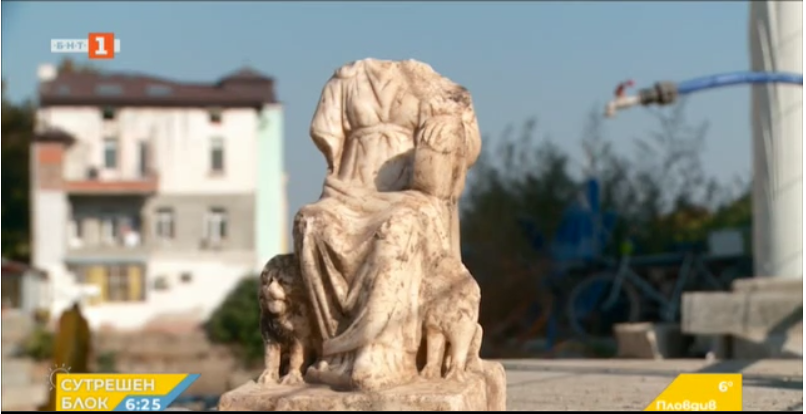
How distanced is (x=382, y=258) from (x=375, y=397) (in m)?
0.69

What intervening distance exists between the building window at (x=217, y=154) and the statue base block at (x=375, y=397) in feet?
98.4

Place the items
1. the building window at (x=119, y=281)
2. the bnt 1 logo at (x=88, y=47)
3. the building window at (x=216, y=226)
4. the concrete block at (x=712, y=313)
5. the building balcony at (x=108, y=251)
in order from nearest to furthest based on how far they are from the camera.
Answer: the bnt 1 logo at (x=88, y=47), the concrete block at (x=712, y=313), the building balcony at (x=108, y=251), the building window at (x=119, y=281), the building window at (x=216, y=226)

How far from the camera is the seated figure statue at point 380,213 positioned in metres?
7.62

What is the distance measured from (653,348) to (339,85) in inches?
256

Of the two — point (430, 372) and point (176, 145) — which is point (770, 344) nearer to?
point (430, 372)

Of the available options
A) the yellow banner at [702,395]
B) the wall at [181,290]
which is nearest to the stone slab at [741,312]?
the yellow banner at [702,395]

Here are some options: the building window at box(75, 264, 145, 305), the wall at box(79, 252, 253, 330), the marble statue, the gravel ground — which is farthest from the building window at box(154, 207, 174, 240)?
the marble statue

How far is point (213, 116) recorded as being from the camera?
3778cm

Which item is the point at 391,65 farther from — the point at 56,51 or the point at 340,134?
the point at 56,51

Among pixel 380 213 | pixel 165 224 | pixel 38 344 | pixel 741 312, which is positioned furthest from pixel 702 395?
pixel 165 224

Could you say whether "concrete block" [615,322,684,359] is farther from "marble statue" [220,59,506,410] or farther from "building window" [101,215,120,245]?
"building window" [101,215,120,245]

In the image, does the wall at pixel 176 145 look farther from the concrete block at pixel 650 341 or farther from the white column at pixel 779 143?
the white column at pixel 779 143

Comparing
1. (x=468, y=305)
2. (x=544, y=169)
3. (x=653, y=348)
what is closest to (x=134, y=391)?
(x=468, y=305)

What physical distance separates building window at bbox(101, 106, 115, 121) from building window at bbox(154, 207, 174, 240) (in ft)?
8.76
